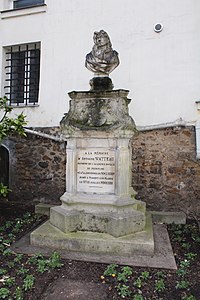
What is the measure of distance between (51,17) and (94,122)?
4.36 metres

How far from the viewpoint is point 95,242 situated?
3574 mm

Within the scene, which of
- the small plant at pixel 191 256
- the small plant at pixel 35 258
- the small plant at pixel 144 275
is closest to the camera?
the small plant at pixel 144 275

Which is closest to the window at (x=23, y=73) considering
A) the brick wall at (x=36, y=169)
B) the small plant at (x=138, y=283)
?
the brick wall at (x=36, y=169)

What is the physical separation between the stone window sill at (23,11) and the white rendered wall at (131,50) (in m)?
0.08

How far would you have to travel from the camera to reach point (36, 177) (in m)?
6.76

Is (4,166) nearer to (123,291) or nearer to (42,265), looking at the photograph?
(42,265)

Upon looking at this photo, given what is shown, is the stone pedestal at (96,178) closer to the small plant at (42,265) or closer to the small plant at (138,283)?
the small plant at (42,265)

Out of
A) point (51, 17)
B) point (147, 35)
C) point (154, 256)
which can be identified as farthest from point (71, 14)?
point (154, 256)

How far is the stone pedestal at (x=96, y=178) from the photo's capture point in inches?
147

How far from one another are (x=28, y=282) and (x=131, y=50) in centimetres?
519

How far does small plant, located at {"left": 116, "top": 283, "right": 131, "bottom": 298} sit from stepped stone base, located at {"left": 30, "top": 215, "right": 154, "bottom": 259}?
73 centimetres

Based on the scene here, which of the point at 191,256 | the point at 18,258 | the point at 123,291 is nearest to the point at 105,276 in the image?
the point at 123,291

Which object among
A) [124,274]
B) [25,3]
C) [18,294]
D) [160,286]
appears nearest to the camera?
[18,294]

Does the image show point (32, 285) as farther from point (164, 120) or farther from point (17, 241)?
point (164, 120)
